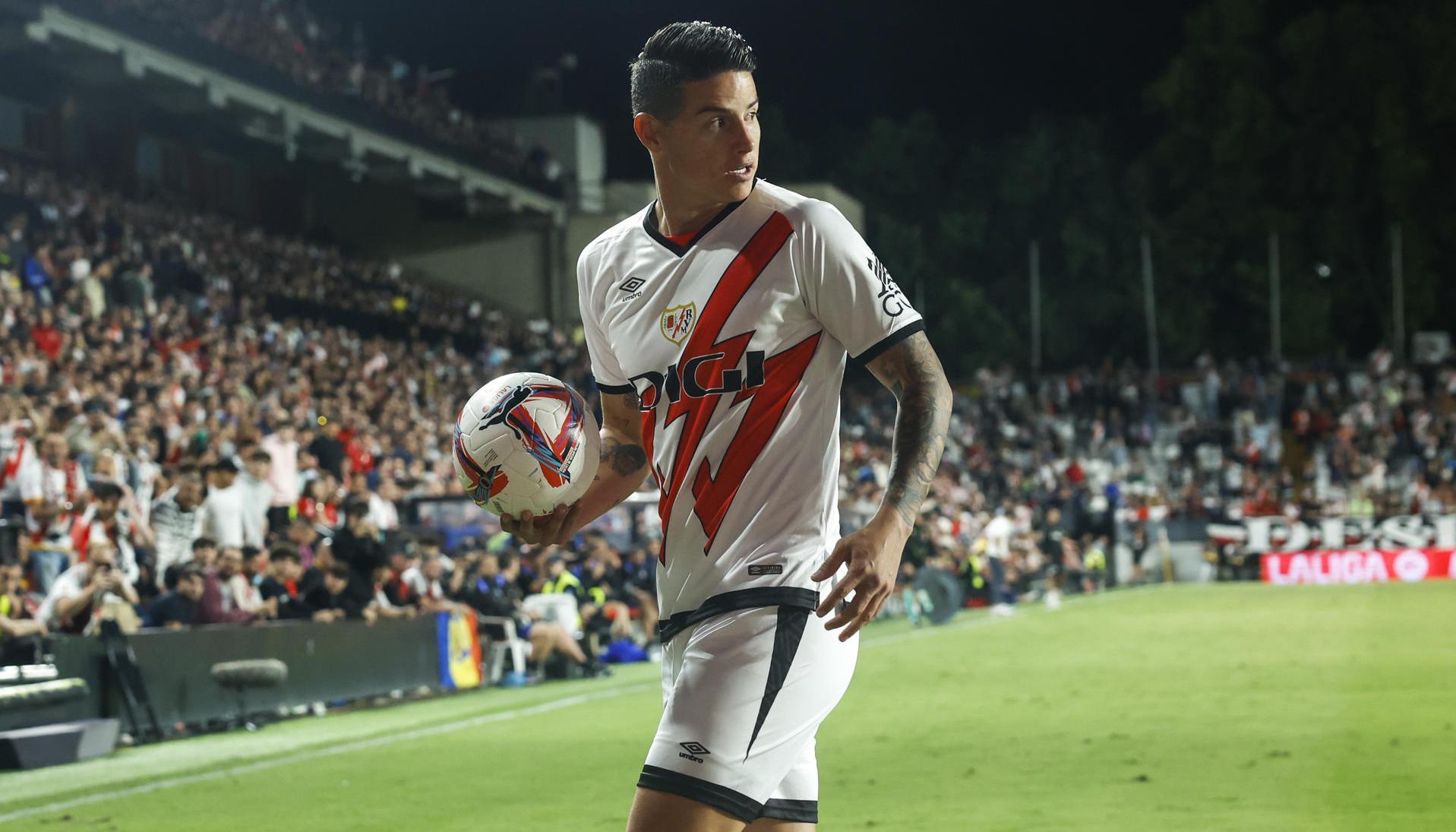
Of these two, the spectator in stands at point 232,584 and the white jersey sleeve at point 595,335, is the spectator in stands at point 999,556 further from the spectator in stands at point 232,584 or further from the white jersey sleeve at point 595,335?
the white jersey sleeve at point 595,335

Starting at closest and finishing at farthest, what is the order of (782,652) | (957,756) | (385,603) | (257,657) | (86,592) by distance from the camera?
1. (782,652)
2. (957,756)
3. (86,592)
4. (257,657)
5. (385,603)

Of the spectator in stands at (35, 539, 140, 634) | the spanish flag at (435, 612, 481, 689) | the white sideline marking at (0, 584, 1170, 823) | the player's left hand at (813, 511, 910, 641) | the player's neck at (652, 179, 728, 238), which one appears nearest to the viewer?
the player's left hand at (813, 511, 910, 641)

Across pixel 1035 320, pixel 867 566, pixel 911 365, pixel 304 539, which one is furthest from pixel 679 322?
pixel 1035 320

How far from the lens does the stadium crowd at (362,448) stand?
567 inches

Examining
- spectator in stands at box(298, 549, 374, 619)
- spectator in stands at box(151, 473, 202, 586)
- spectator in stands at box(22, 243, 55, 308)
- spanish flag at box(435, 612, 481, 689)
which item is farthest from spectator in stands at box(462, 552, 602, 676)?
spectator in stands at box(22, 243, 55, 308)

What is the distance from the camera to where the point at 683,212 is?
3.90m

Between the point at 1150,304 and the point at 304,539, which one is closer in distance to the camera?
the point at 304,539

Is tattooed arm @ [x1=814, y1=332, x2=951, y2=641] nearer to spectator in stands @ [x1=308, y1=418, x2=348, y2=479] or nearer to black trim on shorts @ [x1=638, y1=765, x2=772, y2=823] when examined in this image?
black trim on shorts @ [x1=638, y1=765, x2=772, y2=823]

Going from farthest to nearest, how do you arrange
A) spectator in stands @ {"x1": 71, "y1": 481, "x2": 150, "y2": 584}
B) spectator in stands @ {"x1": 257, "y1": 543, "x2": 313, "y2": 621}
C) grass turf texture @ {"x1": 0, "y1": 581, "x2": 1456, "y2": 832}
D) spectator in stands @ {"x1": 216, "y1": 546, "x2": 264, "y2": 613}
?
spectator in stands @ {"x1": 257, "y1": 543, "x2": 313, "y2": 621} → spectator in stands @ {"x1": 216, "y1": 546, "x2": 264, "y2": 613} → spectator in stands @ {"x1": 71, "y1": 481, "x2": 150, "y2": 584} → grass turf texture @ {"x1": 0, "y1": 581, "x2": 1456, "y2": 832}

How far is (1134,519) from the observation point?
125 ft

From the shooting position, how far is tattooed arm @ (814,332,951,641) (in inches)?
135

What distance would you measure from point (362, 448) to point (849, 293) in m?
18.6

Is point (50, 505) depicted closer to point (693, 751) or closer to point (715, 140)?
point (715, 140)

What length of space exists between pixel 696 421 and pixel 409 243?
44.4 meters
